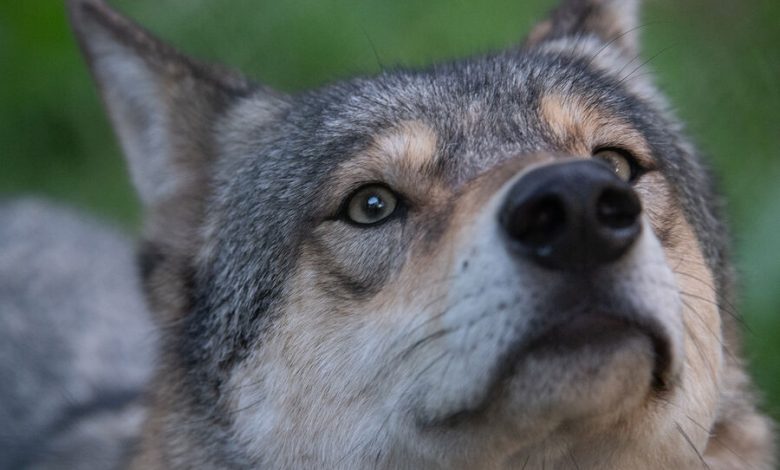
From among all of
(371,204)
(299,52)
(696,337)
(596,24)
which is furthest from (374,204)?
(299,52)

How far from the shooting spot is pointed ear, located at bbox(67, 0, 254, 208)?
518 centimetres

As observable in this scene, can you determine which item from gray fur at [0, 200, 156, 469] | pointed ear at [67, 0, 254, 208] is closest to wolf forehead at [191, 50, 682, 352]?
pointed ear at [67, 0, 254, 208]

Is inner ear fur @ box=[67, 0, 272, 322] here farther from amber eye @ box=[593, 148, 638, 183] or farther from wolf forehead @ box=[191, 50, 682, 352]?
amber eye @ box=[593, 148, 638, 183]

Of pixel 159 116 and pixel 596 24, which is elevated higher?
pixel 596 24

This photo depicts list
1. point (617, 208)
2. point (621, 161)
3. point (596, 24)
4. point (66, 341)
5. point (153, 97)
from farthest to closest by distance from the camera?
point (66, 341) < point (596, 24) < point (153, 97) < point (621, 161) < point (617, 208)

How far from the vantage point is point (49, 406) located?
284 inches

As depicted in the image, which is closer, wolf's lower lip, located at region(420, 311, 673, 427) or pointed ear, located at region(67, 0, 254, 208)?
wolf's lower lip, located at region(420, 311, 673, 427)

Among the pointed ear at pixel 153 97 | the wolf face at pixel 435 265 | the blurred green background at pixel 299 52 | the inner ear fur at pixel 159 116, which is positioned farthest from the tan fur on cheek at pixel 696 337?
the blurred green background at pixel 299 52

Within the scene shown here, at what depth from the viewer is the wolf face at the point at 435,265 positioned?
3238mm

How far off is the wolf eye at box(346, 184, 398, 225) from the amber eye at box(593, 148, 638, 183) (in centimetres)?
84

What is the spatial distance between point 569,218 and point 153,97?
277cm

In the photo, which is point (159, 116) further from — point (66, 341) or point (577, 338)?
point (66, 341)

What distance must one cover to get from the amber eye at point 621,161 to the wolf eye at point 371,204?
2.76 feet

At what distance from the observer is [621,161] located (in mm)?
4219
